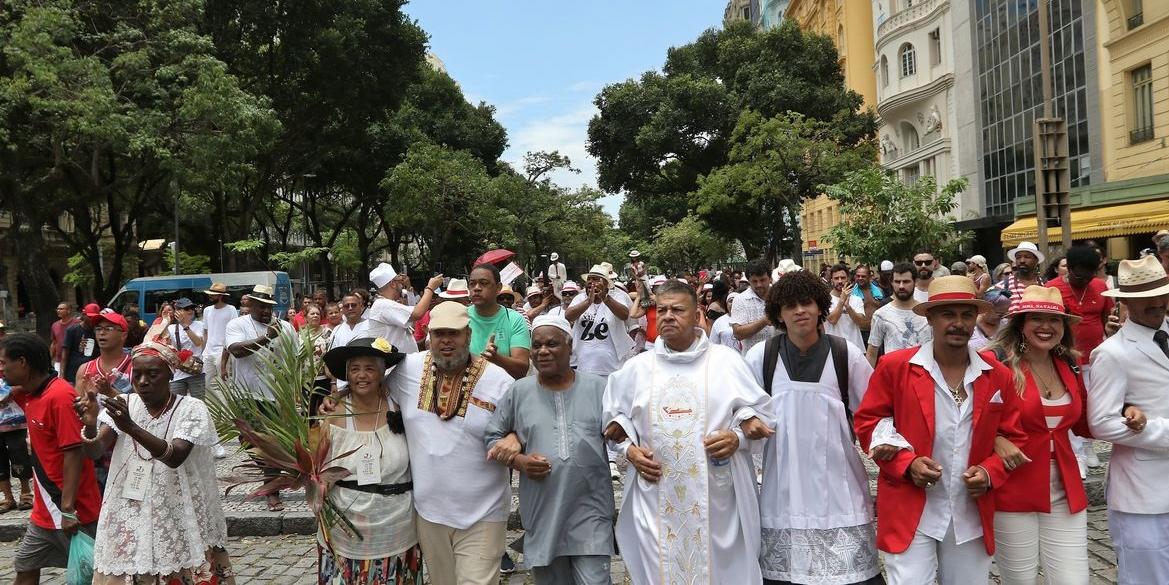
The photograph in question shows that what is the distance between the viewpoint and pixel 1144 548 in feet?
12.9

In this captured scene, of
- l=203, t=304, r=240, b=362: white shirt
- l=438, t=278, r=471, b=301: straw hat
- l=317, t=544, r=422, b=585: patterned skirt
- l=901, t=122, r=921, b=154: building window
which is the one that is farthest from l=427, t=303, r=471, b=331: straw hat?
l=901, t=122, r=921, b=154: building window

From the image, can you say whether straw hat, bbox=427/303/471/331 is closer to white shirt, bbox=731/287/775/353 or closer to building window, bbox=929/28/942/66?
white shirt, bbox=731/287/775/353

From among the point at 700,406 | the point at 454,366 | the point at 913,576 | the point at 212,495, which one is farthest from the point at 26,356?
the point at 913,576

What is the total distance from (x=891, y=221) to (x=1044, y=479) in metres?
16.2

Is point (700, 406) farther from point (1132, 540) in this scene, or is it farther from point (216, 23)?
point (216, 23)

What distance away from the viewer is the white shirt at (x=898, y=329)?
7.13m

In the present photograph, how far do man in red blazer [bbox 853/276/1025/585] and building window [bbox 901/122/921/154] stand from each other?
3562 centimetres

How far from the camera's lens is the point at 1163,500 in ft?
12.9

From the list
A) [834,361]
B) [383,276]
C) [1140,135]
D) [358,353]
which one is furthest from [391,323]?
[1140,135]

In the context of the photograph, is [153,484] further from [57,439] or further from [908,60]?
[908,60]

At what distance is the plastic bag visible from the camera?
182 inches

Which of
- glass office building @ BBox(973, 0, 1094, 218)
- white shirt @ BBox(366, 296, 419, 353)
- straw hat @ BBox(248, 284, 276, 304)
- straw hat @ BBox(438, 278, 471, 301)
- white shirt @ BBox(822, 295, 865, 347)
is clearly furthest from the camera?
glass office building @ BBox(973, 0, 1094, 218)

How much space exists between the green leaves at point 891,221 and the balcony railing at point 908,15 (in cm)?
1715

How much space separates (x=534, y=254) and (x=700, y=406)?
160 feet
